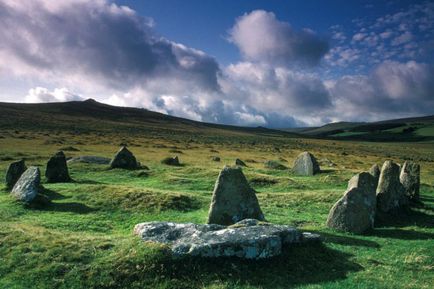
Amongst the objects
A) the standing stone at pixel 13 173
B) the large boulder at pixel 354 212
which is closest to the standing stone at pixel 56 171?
the standing stone at pixel 13 173

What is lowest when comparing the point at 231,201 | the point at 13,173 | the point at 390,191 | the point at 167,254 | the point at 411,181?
the point at 167,254

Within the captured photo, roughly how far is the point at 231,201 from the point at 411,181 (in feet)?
51.3

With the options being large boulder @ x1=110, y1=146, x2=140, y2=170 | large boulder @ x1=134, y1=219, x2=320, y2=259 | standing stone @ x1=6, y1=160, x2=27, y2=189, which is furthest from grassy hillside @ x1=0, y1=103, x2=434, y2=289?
large boulder @ x1=110, y1=146, x2=140, y2=170

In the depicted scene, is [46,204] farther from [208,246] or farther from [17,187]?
[208,246]

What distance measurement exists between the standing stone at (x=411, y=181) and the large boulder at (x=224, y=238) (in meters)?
14.9

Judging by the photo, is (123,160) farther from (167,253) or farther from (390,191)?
(167,253)

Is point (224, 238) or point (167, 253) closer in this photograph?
point (167, 253)

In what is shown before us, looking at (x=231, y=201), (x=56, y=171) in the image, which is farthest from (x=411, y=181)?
(x=56, y=171)

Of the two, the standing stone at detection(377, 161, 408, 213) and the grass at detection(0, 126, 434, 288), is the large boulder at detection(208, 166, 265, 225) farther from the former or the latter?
the standing stone at detection(377, 161, 408, 213)

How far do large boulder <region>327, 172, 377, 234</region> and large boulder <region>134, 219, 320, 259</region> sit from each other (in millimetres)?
4262

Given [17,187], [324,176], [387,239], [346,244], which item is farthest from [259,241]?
[324,176]

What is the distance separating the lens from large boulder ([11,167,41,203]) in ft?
83.5

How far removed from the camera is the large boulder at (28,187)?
25.5 m

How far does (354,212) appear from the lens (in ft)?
66.0
